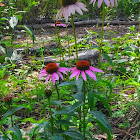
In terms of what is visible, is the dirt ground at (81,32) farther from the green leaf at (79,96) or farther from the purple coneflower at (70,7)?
the green leaf at (79,96)

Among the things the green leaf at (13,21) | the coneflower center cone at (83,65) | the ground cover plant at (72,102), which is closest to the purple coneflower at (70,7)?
the ground cover plant at (72,102)

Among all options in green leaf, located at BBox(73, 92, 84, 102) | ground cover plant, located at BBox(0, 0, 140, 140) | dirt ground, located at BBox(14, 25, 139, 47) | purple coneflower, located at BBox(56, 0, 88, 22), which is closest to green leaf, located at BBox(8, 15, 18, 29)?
ground cover plant, located at BBox(0, 0, 140, 140)

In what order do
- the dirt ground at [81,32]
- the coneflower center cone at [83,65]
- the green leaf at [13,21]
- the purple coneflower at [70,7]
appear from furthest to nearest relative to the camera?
the dirt ground at [81,32]
the green leaf at [13,21]
the purple coneflower at [70,7]
the coneflower center cone at [83,65]

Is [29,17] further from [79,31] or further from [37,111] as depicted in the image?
[37,111]

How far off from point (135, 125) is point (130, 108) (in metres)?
0.19

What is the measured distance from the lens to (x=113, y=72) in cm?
241

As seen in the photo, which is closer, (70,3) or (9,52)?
(70,3)

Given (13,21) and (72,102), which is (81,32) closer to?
(13,21)

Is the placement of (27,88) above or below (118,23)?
below

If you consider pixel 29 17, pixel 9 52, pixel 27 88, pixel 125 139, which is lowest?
pixel 125 139

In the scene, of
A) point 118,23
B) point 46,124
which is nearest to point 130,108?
point 46,124

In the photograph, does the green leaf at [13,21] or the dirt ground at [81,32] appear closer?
the green leaf at [13,21]

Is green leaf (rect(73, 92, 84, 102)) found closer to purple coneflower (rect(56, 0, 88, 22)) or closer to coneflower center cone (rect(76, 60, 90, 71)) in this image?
coneflower center cone (rect(76, 60, 90, 71))

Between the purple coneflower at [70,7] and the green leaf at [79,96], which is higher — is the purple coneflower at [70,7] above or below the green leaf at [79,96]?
above
